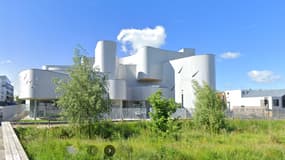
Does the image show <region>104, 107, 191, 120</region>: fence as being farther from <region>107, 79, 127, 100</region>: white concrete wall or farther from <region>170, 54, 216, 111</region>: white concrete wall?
<region>170, 54, 216, 111</region>: white concrete wall

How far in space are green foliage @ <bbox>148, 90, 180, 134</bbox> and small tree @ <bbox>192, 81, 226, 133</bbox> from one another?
569cm

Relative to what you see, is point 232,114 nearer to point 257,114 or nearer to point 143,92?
point 257,114

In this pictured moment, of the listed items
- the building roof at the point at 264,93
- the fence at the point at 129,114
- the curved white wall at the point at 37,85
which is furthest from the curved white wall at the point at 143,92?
the building roof at the point at 264,93

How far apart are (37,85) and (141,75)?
77.0 feet

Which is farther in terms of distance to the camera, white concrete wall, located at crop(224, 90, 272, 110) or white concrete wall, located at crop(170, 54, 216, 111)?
white concrete wall, located at crop(224, 90, 272, 110)

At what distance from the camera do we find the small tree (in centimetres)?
2280

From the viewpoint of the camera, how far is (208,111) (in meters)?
23.1

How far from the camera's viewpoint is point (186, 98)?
5509cm

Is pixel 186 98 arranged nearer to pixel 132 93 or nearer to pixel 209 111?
pixel 132 93

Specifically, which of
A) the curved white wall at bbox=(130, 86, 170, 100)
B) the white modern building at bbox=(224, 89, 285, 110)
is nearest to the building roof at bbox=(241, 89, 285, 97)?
the white modern building at bbox=(224, 89, 285, 110)

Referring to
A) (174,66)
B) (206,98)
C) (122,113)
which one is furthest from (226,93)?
(206,98)

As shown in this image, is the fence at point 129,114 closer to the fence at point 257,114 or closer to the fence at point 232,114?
the fence at point 232,114

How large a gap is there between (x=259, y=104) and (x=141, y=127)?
50.8 m

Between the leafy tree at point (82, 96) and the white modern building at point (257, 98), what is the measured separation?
43.6 metres
